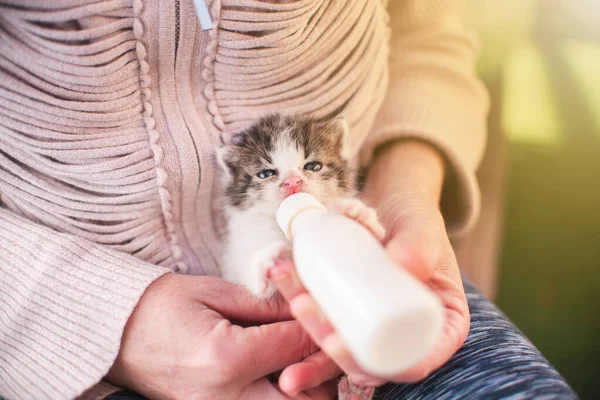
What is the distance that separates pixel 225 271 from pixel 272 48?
0.47 m

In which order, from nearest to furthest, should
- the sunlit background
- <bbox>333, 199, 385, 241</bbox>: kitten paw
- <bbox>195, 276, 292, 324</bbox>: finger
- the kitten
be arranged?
<bbox>333, 199, 385, 241</bbox>: kitten paw
<bbox>195, 276, 292, 324</bbox>: finger
the kitten
the sunlit background

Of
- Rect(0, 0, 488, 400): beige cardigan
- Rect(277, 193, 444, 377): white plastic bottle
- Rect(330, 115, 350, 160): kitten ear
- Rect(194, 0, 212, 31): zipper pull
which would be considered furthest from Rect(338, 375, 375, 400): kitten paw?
Rect(194, 0, 212, 31): zipper pull

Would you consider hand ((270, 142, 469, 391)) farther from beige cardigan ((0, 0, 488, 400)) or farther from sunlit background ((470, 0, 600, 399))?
sunlit background ((470, 0, 600, 399))

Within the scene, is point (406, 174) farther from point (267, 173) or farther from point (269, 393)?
point (269, 393)

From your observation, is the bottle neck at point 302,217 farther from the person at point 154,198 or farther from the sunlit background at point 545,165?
the sunlit background at point 545,165

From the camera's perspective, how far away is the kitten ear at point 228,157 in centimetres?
99

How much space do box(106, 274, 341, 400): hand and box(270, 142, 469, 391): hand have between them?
A: 62mm

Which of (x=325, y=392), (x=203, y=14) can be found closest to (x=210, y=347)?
(x=325, y=392)

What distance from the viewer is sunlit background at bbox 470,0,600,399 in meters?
1.76

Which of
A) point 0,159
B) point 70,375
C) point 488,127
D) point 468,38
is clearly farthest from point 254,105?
point 488,127

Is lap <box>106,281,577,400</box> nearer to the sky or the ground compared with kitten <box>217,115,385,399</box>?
nearer to the ground

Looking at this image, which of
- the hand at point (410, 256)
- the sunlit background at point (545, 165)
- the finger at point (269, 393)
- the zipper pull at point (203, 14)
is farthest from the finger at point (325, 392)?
the sunlit background at point (545, 165)

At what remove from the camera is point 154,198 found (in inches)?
37.9

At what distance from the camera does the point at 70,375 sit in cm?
81
